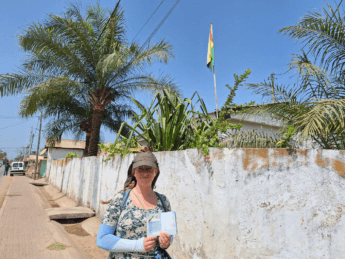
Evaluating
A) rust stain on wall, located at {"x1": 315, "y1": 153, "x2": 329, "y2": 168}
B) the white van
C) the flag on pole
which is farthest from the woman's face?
the white van

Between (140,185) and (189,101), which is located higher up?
(189,101)

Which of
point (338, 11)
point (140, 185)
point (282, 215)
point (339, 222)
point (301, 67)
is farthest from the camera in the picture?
point (301, 67)

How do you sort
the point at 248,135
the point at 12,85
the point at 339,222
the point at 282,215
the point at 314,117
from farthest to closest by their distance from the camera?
the point at 12,85 → the point at 248,135 → the point at 314,117 → the point at 282,215 → the point at 339,222

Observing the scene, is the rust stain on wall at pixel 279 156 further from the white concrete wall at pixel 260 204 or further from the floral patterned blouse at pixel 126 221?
the floral patterned blouse at pixel 126 221

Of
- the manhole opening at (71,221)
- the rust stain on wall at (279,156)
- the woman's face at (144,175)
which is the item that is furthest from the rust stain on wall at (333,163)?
the manhole opening at (71,221)

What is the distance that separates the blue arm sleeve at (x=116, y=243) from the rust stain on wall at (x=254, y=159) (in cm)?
184

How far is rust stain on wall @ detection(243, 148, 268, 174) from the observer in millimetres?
3156

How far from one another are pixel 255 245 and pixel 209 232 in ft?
1.96

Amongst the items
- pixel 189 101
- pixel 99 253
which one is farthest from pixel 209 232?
pixel 99 253

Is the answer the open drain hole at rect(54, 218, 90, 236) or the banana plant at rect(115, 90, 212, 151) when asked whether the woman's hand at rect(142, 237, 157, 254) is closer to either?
the banana plant at rect(115, 90, 212, 151)

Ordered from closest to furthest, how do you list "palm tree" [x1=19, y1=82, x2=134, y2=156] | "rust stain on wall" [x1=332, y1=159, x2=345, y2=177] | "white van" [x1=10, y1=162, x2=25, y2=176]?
"rust stain on wall" [x1=332, y1=159, x2=345, y2=177], "palm tree" [x1=19, y1=82, x2=134, y2=156], "white van" [x1=10, y1=162, x2=25, y2=176]

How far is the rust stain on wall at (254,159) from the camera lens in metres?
3.16

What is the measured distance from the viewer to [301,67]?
5117 mm

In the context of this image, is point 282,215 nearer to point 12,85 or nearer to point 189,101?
point 189,101
